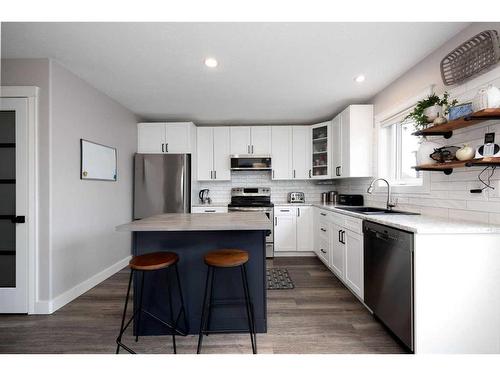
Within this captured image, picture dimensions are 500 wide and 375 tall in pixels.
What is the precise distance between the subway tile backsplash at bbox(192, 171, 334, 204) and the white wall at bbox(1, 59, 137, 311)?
5.97 feet

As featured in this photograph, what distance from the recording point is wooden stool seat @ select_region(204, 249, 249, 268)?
1598 mm

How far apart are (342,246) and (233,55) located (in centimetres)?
239

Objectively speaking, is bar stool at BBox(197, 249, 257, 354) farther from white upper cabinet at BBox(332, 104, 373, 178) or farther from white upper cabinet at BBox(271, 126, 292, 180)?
white upper cabinet at BBox(271, 126, 292, 180)

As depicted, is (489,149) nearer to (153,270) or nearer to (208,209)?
(153,270)

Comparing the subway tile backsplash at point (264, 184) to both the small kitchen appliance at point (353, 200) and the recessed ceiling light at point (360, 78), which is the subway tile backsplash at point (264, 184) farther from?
the recessed ceiling light at point (360, 78)

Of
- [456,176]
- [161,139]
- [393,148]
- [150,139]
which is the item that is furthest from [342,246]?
[150,139]

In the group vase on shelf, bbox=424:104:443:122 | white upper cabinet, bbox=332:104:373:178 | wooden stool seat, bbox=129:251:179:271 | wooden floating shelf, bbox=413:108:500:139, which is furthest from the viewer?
white upper cabinet, bbox=332:104:373:178

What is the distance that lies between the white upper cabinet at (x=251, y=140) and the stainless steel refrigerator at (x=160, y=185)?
983mm

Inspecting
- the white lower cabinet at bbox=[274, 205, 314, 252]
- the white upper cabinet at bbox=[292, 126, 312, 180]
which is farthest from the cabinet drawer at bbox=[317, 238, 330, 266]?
the white upper cabinet at bbox=[292, 126, 312, 180]

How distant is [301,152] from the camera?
432cm

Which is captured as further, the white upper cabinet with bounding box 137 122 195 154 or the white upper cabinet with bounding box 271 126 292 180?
the white upper cabinet with bounding box 271 126 292 180

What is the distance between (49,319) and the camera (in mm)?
2176

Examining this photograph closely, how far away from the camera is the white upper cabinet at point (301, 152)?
432cm
